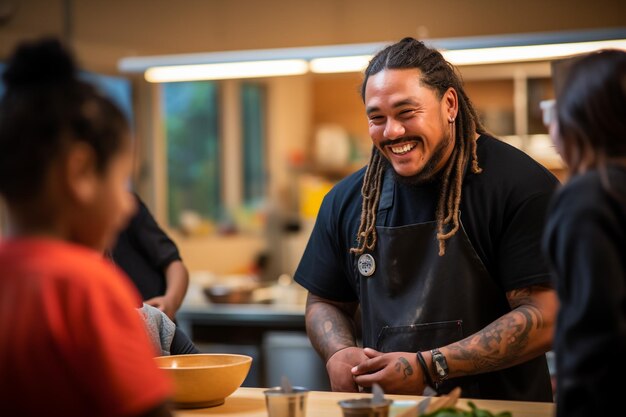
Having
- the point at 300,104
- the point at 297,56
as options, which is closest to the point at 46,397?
the point at 297,56

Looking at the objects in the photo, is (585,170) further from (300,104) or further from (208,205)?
(300,104)

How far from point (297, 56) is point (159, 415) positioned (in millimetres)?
3337

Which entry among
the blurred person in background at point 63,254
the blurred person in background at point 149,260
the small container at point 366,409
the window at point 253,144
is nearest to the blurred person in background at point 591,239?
the small container at point 366,409

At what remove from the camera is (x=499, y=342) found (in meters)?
2.27

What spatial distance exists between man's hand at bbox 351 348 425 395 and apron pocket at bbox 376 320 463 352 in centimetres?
14

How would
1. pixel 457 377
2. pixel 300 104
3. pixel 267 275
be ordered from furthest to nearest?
1. pixel 300 104
2. pixel 267 275
3. pixel 457 377

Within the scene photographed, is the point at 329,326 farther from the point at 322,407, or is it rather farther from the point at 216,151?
the point at 216,151

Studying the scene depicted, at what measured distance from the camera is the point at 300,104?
862 cm

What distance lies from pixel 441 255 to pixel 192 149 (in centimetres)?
526

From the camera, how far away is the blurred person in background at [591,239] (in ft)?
4.45

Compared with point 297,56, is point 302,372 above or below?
below

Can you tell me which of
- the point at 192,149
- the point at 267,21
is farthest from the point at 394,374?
the point at 192,149

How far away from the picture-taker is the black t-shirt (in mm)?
2334

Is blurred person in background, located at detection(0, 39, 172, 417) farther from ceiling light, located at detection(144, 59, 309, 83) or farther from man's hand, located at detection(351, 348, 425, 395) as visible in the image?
ceiling light, located at detection(144, 59, 309, 83)
